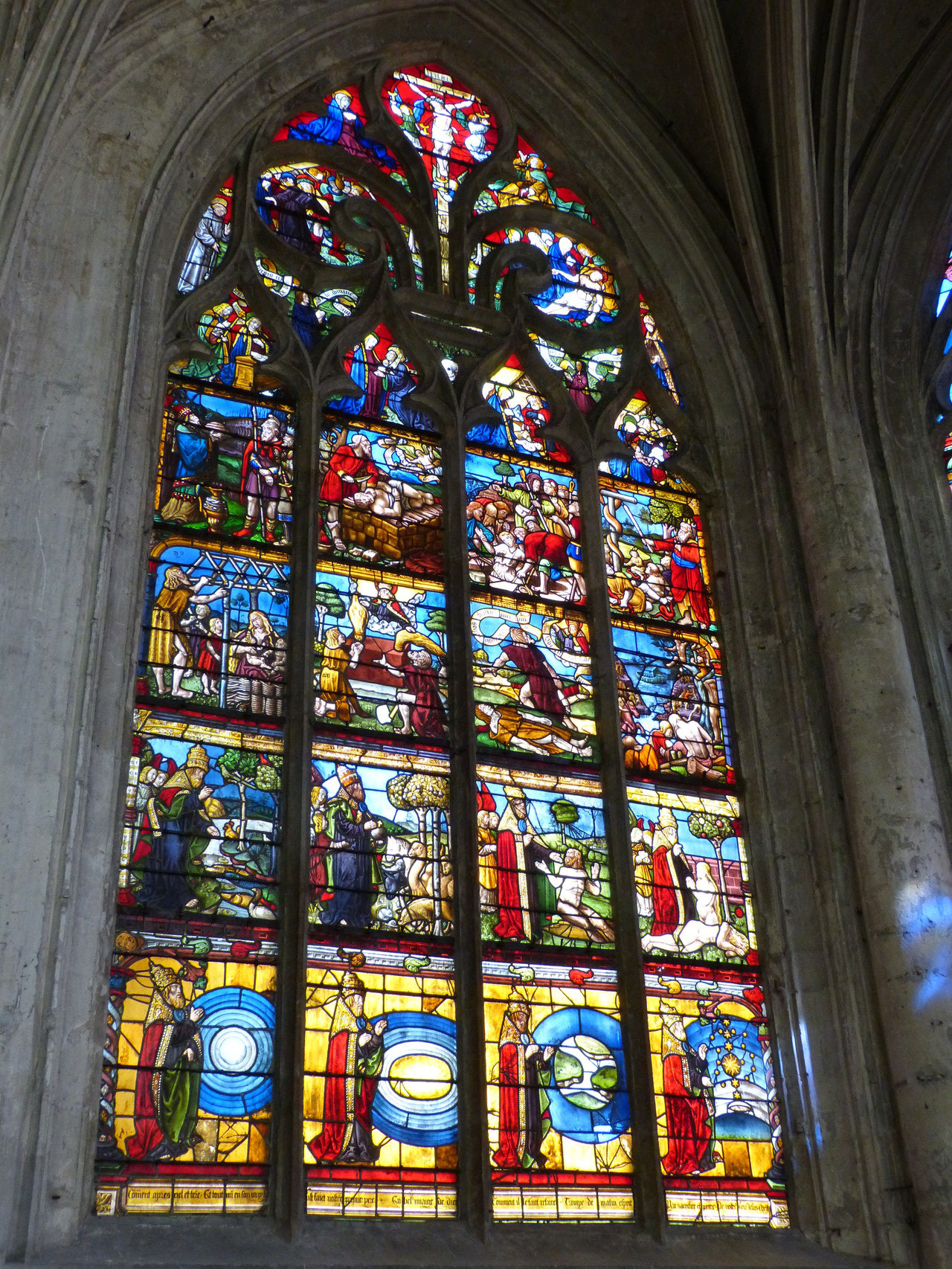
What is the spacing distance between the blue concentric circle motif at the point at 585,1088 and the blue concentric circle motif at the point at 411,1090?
0.40 meters

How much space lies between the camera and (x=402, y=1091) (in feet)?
18.8

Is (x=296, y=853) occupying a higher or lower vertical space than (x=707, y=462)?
lower

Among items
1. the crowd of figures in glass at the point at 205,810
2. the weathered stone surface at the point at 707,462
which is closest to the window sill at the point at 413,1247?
the weathered stone surface at the point at 707,462

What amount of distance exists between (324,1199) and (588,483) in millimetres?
3727

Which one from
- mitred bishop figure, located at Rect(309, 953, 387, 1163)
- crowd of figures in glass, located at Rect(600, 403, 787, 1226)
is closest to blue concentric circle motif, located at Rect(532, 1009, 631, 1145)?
crowd of figures in glass, located at Rect(600, 403, 787, 1226)

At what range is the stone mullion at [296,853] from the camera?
541cm

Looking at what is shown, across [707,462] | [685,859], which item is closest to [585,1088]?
[685,859]

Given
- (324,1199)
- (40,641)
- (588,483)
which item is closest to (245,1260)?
(324,1199)

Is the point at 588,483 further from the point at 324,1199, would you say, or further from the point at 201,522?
the point at 324,1199

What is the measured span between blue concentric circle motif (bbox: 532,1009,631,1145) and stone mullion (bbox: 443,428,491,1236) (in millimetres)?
327

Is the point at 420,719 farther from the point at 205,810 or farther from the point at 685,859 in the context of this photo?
the point at 685,859

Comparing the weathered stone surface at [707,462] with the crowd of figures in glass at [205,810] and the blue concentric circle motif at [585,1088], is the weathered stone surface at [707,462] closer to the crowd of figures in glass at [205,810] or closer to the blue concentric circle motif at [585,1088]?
the crowd of figures in glass at [205,810]

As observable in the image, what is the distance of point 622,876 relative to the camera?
21.3 feet

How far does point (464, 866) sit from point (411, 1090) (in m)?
0.93
